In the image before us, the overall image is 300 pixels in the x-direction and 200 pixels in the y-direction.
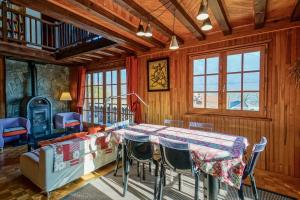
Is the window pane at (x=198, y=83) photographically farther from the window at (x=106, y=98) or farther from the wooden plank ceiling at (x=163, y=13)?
the window at (x=106, y=98)

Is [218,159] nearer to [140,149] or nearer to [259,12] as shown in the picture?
[140,149]

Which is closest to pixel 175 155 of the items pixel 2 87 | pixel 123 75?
pixel 123 75

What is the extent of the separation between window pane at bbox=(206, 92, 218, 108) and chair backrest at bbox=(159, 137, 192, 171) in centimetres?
186

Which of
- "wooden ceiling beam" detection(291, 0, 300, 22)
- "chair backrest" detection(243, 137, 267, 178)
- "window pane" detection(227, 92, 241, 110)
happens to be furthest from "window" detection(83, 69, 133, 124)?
"wooden ceiling beam" detection(291, 0, 300, 22)

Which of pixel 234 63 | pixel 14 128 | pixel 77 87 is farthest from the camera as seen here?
pixel 77 87

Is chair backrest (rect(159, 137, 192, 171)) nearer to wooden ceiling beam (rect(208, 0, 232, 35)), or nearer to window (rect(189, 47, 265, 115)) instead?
wooden ceiling beam (rect(208, 0, 232, 35))

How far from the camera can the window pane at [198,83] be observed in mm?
3439

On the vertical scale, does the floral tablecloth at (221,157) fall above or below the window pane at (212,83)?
below

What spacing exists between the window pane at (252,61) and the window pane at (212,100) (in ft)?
2.34

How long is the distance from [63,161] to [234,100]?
9.87ft

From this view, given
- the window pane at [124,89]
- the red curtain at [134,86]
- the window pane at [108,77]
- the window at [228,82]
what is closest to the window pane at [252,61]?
the window at [228,82]

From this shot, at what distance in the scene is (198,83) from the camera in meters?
3.50

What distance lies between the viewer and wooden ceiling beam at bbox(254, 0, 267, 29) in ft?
6.38

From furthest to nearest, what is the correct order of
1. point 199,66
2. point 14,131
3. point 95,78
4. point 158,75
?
point 95,78 → point 14,131 → point 158,75 → point 199,66
